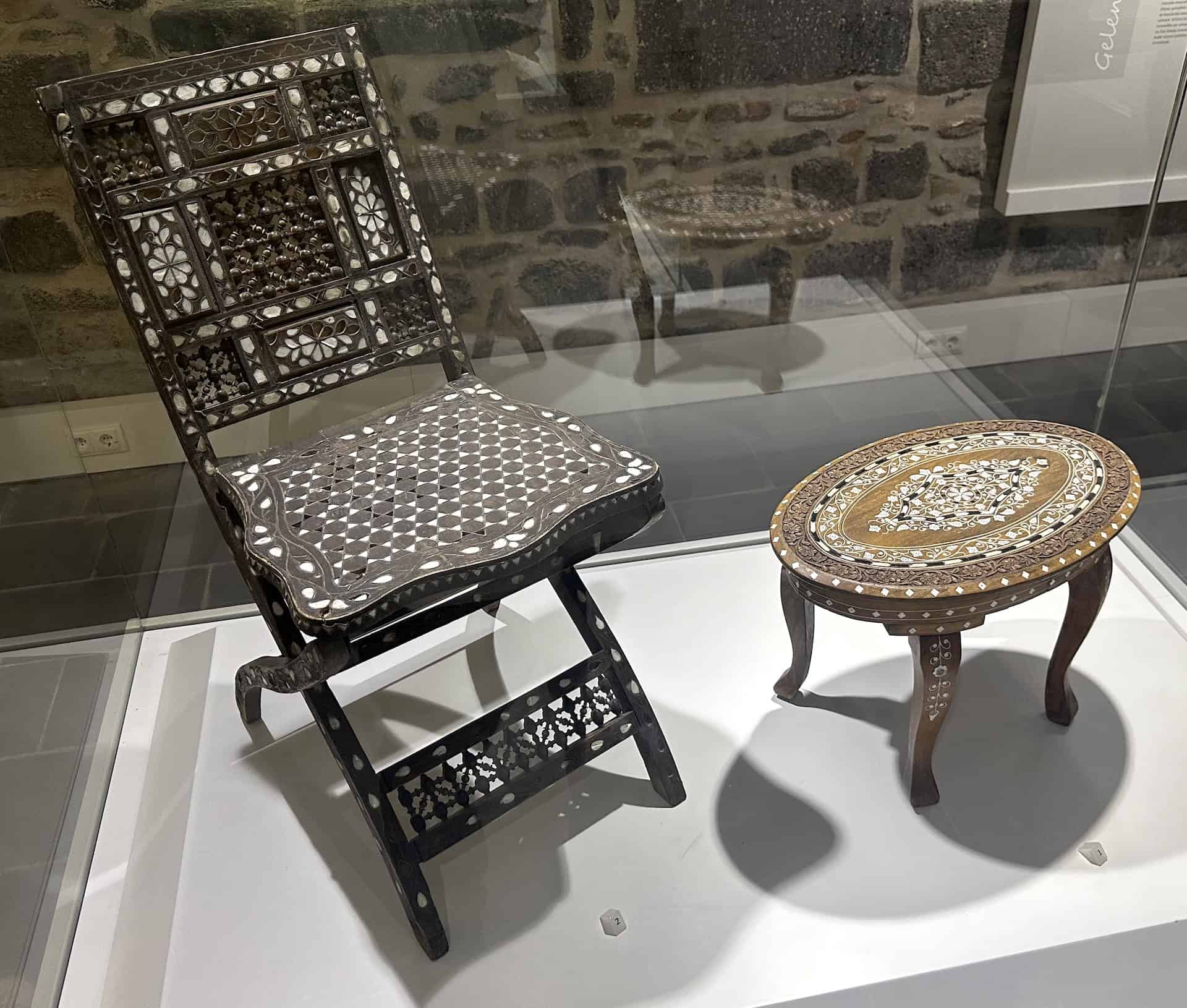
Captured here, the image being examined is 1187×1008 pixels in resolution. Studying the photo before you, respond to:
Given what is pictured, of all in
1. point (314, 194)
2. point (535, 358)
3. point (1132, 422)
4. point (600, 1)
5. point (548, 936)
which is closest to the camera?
point (548, 936)

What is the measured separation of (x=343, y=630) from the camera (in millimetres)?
1428

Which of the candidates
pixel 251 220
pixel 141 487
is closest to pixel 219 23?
pixel 251 220

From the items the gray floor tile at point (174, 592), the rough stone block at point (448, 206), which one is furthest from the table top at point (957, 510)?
the gray floor tile at point (174, 592)

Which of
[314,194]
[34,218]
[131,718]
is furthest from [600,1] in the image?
[131,718]

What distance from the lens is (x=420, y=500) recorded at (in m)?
1.64

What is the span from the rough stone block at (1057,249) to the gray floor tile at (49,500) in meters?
2.26

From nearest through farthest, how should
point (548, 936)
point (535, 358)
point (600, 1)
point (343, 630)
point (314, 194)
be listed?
point (343, 630) < point (548, 936) < point (314, 194) < point (600, 1) < point (535, 358)

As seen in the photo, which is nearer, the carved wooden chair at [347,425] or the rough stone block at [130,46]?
the carved wooden chair at [347,425]

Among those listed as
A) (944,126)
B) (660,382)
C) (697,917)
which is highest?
(944,126)

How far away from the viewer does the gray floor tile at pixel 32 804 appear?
1.75 m

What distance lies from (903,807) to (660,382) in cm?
113

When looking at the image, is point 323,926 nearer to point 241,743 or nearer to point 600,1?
point 241,743

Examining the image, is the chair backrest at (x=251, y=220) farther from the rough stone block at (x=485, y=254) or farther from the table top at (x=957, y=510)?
the table top at (x=957, y=510)

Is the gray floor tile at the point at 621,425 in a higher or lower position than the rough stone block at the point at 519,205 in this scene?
lower
